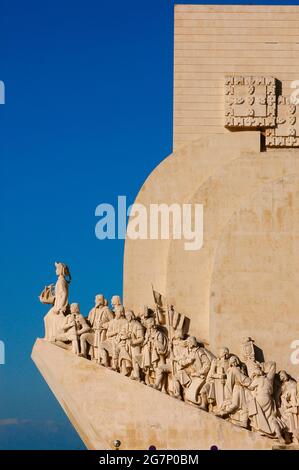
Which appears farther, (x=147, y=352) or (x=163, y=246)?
(x=163, y=246)

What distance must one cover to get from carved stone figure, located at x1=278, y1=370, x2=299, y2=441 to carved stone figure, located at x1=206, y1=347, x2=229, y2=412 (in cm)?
86

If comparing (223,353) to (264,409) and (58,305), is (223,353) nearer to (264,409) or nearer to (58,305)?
(264,409)

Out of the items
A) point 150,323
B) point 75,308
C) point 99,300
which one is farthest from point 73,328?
point 150,323

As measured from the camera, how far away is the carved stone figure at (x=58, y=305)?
2092 centimetres

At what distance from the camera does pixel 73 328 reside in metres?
20.6

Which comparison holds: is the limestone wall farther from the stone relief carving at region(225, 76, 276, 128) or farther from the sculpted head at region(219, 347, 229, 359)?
the sculpted head at region(219, 347, 229, 359)

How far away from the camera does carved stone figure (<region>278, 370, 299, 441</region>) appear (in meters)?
19.8

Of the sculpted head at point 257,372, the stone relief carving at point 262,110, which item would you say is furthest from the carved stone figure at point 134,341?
the stone relief carving at point 262,110

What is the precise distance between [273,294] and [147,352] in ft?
6.95

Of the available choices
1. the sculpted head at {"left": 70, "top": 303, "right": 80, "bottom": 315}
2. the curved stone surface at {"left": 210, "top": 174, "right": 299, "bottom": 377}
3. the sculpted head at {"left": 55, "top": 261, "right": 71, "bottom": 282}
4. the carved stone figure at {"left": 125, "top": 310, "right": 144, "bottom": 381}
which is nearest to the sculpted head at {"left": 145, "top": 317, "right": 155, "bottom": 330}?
the carved stone figure at {"left": 125, "top": 310, "right": 144, "bottom": 381}

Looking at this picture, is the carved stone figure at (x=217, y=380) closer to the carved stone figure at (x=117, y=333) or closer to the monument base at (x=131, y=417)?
the monument base at (x=131, y=417)
